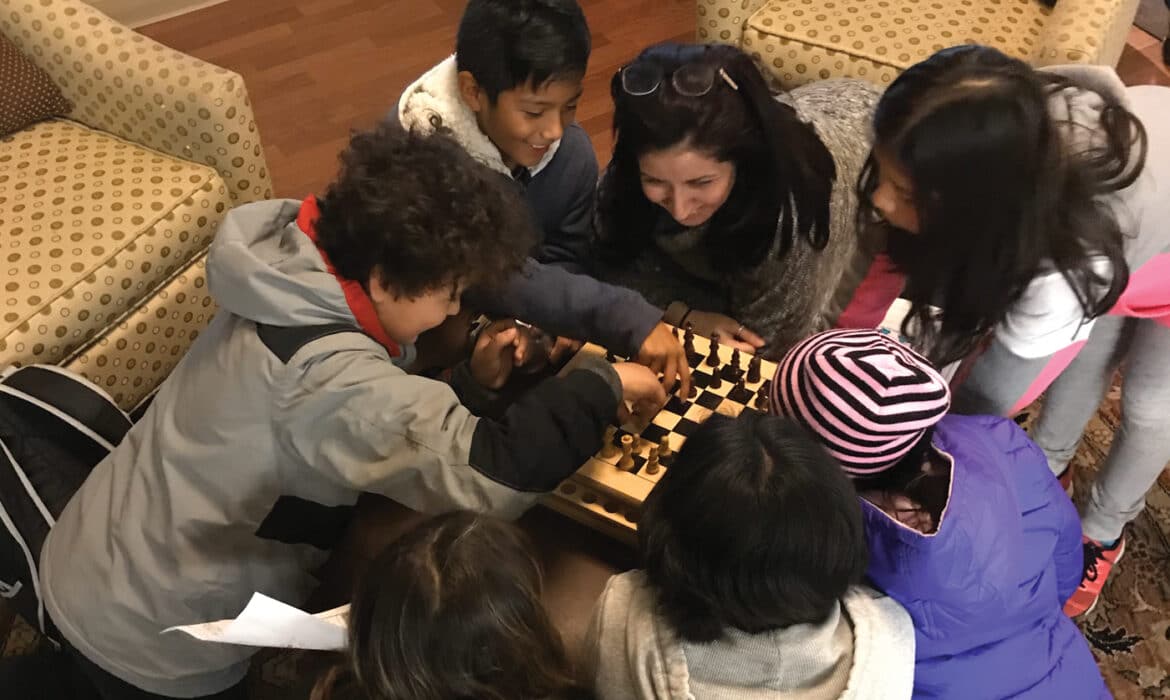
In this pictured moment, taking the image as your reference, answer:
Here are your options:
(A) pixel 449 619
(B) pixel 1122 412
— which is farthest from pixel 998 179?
(A) pixel 449 619

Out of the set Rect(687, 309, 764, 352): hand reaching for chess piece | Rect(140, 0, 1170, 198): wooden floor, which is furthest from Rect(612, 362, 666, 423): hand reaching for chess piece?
Rect(140, 0, 1170, 198): wooden floor

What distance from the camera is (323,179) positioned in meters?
2.55

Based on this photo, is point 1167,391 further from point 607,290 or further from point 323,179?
point 323,179

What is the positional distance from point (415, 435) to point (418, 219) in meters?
0.25

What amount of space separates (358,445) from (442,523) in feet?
0.68

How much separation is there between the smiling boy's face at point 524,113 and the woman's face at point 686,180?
17cm

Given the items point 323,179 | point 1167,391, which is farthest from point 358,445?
point 323,179

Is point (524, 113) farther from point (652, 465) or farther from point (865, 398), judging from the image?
point (865, 398)

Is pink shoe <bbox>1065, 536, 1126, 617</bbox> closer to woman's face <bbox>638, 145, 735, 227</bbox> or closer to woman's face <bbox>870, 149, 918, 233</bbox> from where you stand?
woman's face <bbox>870, 149, 918, 233</bbox>

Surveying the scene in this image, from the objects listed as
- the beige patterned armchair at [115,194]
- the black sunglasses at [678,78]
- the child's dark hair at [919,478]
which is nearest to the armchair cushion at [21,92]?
the beige patterned armchair at [115,194]

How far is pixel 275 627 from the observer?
84cm

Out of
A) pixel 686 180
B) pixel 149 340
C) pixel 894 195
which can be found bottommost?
pixel 149 340

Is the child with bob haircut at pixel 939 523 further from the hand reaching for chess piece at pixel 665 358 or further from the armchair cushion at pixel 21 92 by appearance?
the armchair cushion at pixel 21 92

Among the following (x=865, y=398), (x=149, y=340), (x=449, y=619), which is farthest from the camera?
(x=149, y=340)
